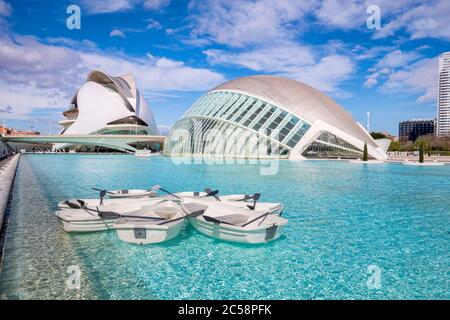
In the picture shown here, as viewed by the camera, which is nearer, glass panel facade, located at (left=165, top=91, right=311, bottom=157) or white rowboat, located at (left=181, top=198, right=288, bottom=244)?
white rowboat, located at (left=181, top=198, right=288, bottom=244)

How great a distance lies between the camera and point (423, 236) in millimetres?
9188

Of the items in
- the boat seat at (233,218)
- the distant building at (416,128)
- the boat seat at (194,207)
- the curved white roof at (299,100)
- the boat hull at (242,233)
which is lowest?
the boat hull at (242,233)

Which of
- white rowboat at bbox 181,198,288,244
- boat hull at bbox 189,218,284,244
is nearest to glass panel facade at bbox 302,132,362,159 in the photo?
white rowboat at bbox 181,198,288,244

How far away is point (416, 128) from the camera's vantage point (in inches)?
6993

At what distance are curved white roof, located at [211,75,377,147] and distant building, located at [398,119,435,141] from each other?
133627 millimetres

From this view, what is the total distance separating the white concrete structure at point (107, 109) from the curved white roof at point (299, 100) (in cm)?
4000

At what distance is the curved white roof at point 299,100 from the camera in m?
43.8

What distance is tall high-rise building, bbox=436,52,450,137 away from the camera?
414ft

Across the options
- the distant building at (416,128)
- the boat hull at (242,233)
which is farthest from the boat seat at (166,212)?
the distant building at (416,128)

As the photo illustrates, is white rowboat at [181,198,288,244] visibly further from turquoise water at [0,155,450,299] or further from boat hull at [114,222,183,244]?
boat hull at [114,222,183,244]

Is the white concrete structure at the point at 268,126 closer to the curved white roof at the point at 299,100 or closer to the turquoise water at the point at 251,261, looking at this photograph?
the curved white roof at the point at 299,100

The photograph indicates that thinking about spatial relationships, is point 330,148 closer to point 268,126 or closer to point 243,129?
point 268,126
